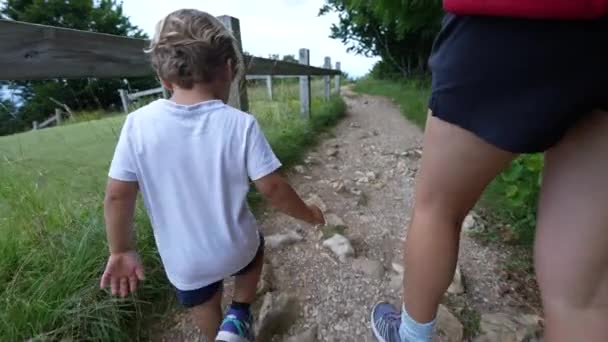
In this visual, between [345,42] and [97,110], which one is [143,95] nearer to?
[97,110]

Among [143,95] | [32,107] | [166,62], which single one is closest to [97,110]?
[143,95]

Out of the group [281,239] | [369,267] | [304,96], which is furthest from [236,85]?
[304,96]

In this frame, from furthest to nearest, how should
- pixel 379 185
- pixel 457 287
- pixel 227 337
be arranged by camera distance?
pixel 379 185
pixel 457 287
pixel 227 337

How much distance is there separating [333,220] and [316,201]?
302 millimetres

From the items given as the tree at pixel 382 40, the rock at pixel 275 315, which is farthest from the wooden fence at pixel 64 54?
the tree at pixel 382 40

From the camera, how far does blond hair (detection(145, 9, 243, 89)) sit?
0.99 m

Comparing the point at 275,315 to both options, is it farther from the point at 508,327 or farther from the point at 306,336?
the point at 508,327

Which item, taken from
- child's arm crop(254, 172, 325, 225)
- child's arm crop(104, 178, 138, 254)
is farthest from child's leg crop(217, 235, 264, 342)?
child's arm crop(104, 178, 138, 254)

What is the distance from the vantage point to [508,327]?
138 centimetres

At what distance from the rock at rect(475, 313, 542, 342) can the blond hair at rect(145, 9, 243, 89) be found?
139cm

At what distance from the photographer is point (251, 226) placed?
123 cm

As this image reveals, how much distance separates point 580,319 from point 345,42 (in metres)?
14.8

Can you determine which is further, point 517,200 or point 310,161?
point 310,161

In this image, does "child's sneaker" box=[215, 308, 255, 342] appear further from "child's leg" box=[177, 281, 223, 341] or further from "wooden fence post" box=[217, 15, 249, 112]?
"wooden fence post" box=[217, 15, 249, 112]
